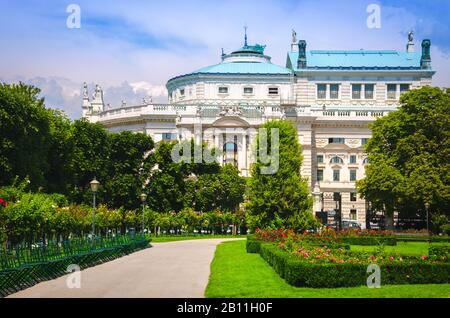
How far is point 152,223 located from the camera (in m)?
67.8

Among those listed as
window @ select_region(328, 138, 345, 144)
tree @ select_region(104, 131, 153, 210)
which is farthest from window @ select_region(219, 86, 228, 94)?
tree @ select_region(104, 131, 153, 210)

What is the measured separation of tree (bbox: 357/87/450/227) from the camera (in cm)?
5975

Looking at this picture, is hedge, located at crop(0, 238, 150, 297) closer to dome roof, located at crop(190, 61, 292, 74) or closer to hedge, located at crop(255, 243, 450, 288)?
hedge, located at crop(255, 243, 450, 288)

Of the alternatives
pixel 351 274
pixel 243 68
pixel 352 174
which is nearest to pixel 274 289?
pixel 351 274

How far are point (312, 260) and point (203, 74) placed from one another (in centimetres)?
7277

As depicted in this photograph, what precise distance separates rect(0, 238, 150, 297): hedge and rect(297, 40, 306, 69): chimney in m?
65.6

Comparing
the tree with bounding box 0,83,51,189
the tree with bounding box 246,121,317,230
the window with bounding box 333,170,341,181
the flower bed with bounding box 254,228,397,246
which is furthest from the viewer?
the window with bounding box 333,170,341,181

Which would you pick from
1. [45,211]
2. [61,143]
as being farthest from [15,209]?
[61,143]

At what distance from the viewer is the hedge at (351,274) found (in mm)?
23062

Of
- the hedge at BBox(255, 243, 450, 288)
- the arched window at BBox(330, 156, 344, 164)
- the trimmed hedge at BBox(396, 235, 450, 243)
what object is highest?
the arched window at BBox(330, 156, 344, 164)

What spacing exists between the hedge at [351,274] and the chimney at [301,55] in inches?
2982

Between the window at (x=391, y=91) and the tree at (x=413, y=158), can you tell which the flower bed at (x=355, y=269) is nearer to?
the tree at (x=413, y=158)

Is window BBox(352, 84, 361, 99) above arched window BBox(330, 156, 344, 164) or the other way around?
above

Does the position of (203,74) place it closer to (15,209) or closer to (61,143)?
(61,143)
